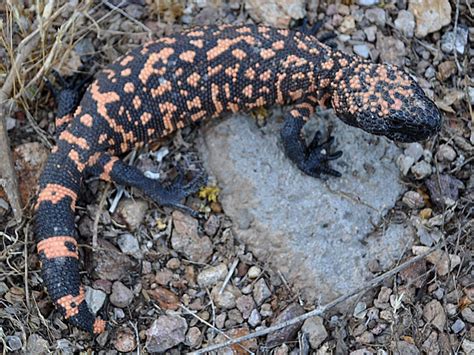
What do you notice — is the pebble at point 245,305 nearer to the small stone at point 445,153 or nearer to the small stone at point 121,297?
the small stone at point 121,297

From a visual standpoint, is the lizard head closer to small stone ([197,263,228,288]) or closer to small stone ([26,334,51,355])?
small stone ([197,263,228,288])

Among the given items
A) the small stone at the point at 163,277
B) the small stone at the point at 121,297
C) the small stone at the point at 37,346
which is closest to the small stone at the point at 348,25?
the small stone at the point at 163,277

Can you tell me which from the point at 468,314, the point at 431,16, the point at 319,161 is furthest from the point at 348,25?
the point at 468,314

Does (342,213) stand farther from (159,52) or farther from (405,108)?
(159,52)

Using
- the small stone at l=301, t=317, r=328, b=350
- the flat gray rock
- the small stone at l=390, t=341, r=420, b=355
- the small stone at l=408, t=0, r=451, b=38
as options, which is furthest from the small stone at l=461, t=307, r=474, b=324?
the small stone at l=408, t=0, r=451, b=38

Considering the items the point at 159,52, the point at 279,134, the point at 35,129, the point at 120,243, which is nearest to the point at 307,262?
the point at 279,134

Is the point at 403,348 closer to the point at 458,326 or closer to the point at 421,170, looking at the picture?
the point at 458,326
